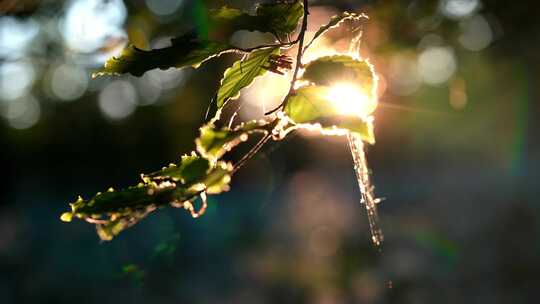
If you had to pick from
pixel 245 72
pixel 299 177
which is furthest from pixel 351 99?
pixel 299 177

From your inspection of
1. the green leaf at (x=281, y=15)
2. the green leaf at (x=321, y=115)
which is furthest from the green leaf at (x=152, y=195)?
the green leaf at (x=281, y=15)

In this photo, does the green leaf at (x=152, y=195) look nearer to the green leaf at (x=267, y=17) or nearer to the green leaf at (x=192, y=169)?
the green leaf at (x=192, y=169)

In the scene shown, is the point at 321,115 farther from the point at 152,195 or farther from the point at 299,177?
the point at 299,177

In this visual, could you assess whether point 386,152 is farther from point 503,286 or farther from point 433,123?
point 503,286

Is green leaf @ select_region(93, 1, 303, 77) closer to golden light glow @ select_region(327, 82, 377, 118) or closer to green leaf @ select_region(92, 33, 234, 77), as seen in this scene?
green leaf @ select_region(92, 33, 234, 77)

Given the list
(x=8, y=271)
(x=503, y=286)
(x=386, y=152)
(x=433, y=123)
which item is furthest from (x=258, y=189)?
(x=503, y=286)

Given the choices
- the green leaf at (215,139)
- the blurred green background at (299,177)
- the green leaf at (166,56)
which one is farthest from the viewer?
the blurred green background at (299,177)
